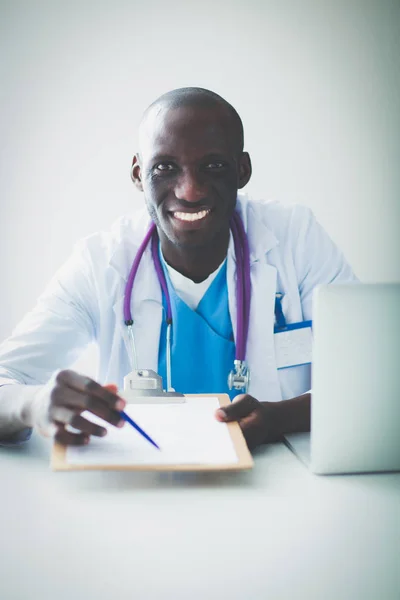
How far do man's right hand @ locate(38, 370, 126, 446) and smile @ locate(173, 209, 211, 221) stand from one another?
54cm

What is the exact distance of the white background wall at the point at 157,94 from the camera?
2.15 m

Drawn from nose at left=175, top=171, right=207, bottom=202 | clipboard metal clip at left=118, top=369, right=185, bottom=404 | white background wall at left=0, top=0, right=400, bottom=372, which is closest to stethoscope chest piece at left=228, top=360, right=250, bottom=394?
clipboard metal clip at left=118, top=369, right=185, bottom=404

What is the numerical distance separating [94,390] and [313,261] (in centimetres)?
75

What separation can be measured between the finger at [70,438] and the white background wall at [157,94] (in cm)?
153

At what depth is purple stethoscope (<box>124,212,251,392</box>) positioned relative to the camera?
115 cm

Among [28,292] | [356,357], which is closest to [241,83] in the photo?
[28,292]

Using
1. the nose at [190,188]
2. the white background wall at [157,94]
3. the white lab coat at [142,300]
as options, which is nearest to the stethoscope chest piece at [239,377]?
the white lab coat at [142,300]

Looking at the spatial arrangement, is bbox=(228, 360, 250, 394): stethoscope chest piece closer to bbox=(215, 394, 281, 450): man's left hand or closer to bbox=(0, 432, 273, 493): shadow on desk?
bbox=(215, 394, 281, 450): man's left hand

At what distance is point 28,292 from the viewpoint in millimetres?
2207

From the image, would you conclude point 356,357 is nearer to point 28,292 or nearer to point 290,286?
point 290,286

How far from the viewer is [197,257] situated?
1306 millimetres

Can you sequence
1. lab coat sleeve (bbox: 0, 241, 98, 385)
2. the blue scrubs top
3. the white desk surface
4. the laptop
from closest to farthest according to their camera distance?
the white desk surface, the laptop, lab coat sleeve (bbox: 0, 241, 98, 385), the blue scrubs top

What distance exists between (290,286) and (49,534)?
844mm

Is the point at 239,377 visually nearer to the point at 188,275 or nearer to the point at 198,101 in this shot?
the point at 188,275
